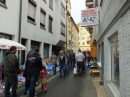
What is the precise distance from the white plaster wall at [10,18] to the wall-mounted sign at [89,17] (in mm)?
4397

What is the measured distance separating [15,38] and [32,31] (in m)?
3.06

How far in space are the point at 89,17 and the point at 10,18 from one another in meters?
4.84

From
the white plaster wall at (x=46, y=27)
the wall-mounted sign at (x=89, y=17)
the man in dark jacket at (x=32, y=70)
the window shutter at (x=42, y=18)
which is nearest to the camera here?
the man in dark jacket at (x=32, y=70)

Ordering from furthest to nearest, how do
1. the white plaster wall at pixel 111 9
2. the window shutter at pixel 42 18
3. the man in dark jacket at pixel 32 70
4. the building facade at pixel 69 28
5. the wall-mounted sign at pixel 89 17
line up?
1. the building facade at pixel 69 28
2. the window shutter at pixel 42 18
3. the wall-mounted sign at pixel 89 17
4. the man in dark jacket at pixel 32 70
5. the white plaster wall at pixel 111 9

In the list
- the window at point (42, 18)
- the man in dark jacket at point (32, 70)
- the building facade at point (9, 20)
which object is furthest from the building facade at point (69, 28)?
the man in dark jacket at point (32, 70)

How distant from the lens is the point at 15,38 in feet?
36.0

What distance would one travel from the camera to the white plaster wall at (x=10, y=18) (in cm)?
963

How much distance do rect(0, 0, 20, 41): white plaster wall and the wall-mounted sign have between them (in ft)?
14.4

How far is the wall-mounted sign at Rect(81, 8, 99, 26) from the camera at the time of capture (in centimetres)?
960

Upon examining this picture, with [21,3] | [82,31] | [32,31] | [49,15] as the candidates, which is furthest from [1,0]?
[82,31]

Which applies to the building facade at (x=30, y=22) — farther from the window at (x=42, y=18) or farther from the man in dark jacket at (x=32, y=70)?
the man in dark jacket at (x=32, y=70)

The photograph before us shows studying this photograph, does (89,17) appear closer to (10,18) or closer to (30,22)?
(10,18)

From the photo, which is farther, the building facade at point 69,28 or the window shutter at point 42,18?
the building facade at point 69,28

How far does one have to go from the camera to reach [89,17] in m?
9.65
